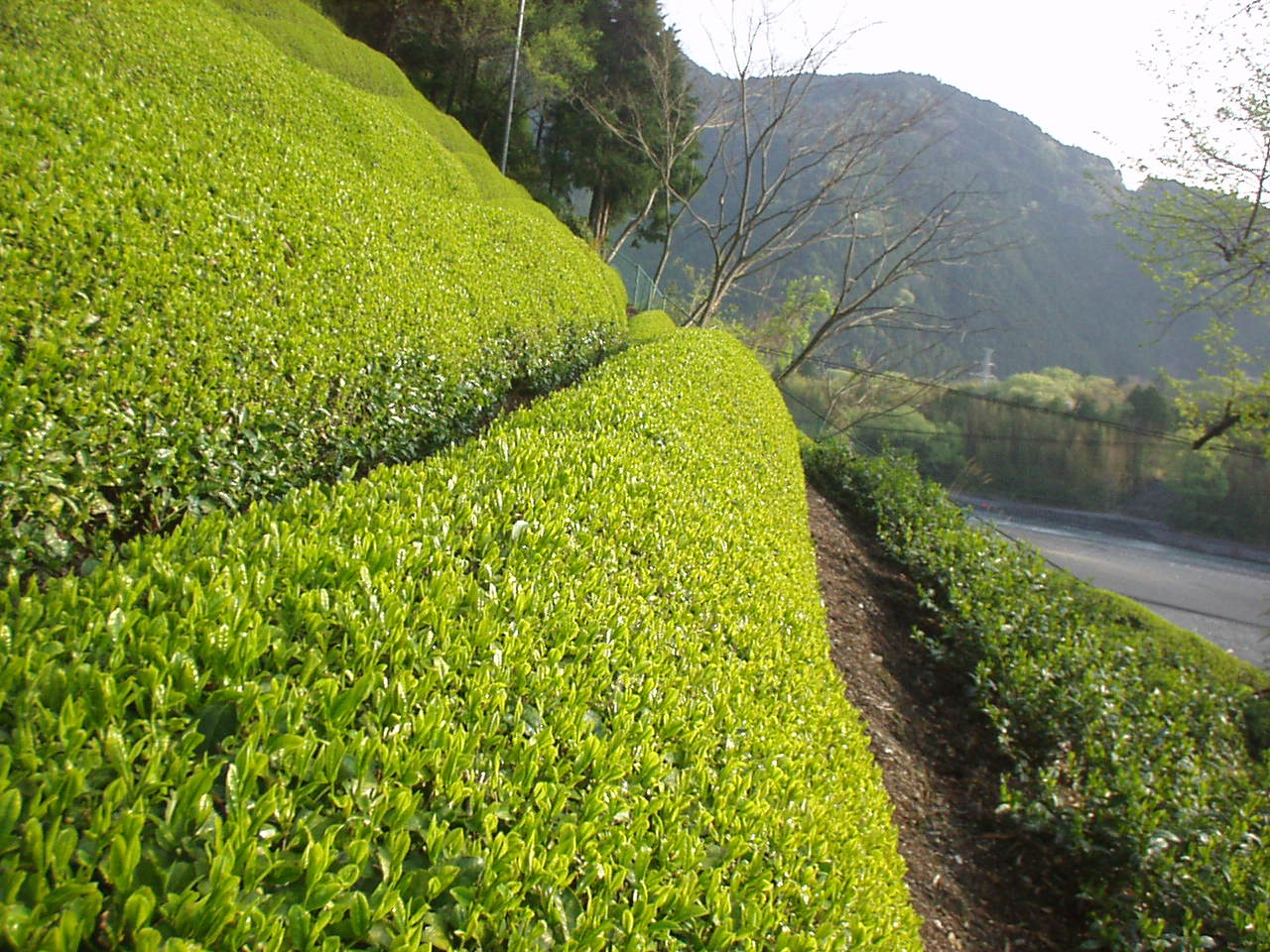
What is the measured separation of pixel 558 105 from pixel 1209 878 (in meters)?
28.6

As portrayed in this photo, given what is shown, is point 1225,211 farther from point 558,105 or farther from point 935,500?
point 558,105

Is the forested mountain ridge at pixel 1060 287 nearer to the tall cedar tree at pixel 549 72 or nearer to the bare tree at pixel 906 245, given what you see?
the tall cedar tree at pixel 549 72

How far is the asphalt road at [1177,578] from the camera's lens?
884 inches

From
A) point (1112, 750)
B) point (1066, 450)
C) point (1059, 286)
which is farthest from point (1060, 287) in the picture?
point (1112, 750)

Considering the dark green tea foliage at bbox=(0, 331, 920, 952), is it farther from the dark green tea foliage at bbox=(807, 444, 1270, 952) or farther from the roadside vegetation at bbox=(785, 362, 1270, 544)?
the roadside vegetation at bbox=(785, 362, 1270, 544)

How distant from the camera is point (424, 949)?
1128mm

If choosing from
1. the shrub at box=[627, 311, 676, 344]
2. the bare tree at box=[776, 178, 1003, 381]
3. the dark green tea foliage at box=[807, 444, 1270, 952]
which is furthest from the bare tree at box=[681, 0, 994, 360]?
the dark green tea foliage at box=[807, 444, 1270, 952]

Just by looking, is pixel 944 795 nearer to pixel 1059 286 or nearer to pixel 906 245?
pixel 906 245

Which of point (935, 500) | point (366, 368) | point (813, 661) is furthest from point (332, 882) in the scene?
point (935, 500)

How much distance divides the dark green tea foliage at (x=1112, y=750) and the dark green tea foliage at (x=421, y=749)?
2.41 meters

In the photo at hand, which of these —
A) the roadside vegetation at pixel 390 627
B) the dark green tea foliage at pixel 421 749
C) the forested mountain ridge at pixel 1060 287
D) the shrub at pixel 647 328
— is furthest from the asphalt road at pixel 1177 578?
the forested mountain ridge at pixel 1060 287

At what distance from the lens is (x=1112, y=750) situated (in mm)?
5391

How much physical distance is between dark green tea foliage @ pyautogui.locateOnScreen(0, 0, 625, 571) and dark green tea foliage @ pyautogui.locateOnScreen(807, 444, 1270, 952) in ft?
17.0

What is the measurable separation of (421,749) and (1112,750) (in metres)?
5.90
